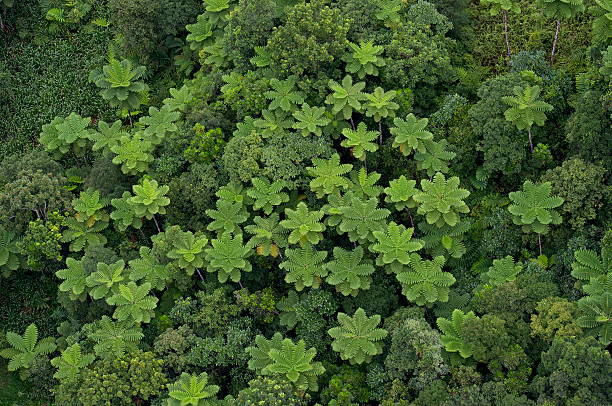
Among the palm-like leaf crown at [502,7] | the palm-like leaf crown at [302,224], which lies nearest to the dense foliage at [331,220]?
the palm-like leaf crown at [302,224]

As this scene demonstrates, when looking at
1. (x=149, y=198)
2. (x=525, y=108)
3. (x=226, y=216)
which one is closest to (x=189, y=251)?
(x=226, y=216)

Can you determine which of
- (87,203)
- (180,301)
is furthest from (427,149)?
(87,203)

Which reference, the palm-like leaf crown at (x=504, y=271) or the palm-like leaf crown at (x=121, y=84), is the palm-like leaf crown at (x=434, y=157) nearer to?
the palm-like leaf crown at (x=504, y=271)

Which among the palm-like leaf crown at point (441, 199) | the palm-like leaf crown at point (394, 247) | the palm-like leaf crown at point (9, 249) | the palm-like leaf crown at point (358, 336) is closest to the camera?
the palm-like leaf crown at point (358, 336)

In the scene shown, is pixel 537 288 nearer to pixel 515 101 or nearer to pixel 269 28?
pixel 515 101

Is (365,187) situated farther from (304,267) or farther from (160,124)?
(160,124)

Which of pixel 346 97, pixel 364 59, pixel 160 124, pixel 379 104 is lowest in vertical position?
pixel 160 124
